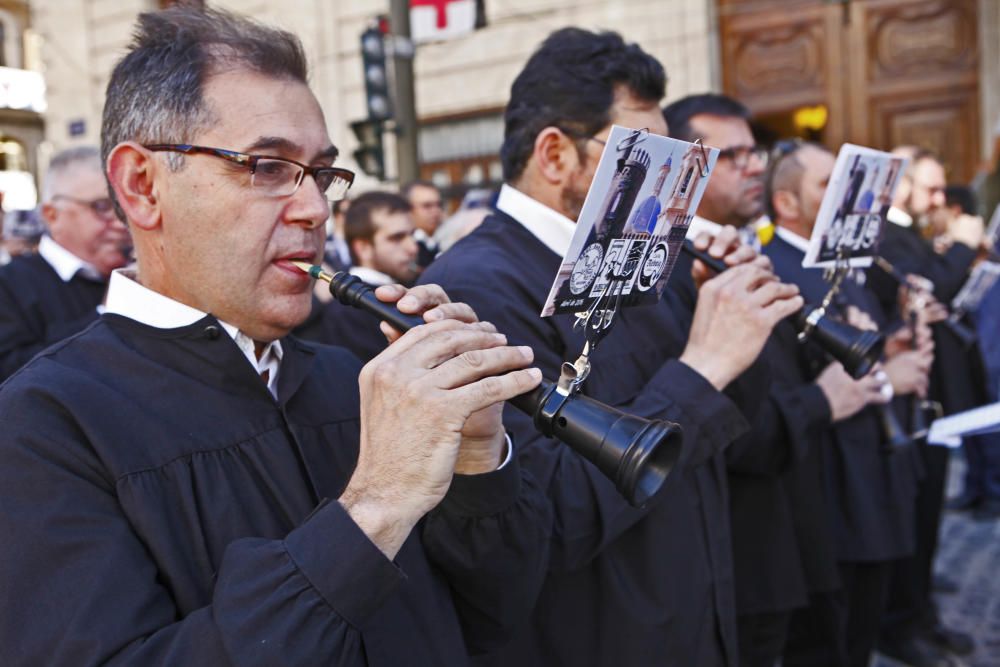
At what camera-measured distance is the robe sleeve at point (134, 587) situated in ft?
4.23

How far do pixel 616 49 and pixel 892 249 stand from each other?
341 centimetres

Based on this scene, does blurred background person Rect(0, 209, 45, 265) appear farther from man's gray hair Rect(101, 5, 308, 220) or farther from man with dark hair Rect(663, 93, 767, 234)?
man's gray hair Rect(101, 5, 308, 220)

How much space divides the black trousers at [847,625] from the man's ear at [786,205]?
4.44ft

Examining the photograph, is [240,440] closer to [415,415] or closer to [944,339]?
[415,415]

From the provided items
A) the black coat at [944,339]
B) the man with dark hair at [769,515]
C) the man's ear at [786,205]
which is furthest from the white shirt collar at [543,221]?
the black coat at [944,339]

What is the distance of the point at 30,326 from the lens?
4059mm

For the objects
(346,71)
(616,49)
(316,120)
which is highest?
(346,71)

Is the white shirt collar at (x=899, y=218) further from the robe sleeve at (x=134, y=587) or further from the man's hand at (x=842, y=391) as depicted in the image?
the robe sleeve at (x=134, y=587)

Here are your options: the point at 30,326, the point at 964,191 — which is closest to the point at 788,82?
the point at 964,191

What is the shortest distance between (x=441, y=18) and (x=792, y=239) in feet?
17.5

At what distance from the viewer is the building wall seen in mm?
10391

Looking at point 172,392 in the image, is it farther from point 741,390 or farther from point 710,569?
point 741,390

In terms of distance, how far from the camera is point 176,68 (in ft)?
5.36

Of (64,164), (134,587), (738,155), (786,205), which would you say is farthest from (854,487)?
(64,164)
